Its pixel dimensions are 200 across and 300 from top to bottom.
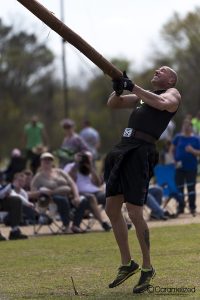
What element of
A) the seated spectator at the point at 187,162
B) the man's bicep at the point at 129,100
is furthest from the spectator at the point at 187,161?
the man's bicep at the point at 129,100

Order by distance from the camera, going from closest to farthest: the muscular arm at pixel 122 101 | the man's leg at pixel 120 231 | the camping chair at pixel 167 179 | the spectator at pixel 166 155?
the man's leg at pixel 120 231, the muscular arm at pixel 122 101, the camping chair at pixel 167 179, the spectator at pixel 166 155

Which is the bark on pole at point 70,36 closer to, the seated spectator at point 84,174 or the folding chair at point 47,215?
the folding chair at point 47,215

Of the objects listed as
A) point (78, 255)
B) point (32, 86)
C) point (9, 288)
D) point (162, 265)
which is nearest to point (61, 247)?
point (78, 255)

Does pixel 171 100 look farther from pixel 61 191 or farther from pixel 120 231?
pixel 61 191

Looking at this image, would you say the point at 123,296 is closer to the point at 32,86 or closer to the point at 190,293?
the point at 190,293

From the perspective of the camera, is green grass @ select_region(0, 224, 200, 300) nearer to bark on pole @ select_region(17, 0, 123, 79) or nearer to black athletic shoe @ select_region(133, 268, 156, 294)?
black athletic shoe @ select_region(133, 268, 156, 294)

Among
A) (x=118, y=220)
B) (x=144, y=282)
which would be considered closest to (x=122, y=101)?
(x=118, y=220)

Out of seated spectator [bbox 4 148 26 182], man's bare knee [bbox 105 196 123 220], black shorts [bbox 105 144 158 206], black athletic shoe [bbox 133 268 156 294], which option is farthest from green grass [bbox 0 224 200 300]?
seated spectator [bbox 4 148 26 182]

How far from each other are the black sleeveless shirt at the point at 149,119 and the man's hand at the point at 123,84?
28 centimetres

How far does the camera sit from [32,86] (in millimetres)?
67500

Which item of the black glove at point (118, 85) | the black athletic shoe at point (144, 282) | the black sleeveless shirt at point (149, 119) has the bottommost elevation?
the black athletic shoe at point (144, 282)

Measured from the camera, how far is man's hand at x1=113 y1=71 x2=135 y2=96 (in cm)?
875

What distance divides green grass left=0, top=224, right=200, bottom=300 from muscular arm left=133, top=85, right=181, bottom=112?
1.62m

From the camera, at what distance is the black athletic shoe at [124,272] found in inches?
356
